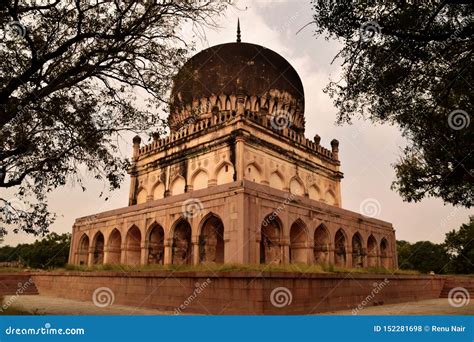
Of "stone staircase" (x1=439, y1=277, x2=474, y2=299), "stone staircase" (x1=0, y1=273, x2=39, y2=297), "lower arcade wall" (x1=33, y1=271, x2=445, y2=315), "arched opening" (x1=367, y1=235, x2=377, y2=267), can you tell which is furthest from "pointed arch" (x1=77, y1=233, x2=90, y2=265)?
"stone staircase" (x1=439, y1=277, x2=474, y2=299)

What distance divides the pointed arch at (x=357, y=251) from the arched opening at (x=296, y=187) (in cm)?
390

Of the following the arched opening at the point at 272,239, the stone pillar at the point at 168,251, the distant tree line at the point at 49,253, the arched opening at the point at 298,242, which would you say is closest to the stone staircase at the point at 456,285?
the arched opening at the point at 298,242

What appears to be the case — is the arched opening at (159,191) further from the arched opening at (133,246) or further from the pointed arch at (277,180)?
the pointed arch at (277,180)

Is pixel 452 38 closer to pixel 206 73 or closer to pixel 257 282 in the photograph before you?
pixel 257 282

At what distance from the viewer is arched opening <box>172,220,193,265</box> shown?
14.6 m

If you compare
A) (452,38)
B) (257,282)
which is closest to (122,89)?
(257,282)

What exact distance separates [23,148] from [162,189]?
13351 mm

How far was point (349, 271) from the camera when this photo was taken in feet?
36.5

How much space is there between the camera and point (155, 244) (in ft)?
51.0

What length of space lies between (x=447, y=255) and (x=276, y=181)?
24740mm

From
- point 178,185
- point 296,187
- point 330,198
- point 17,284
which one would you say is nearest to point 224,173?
point 178,185

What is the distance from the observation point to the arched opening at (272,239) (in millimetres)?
13434

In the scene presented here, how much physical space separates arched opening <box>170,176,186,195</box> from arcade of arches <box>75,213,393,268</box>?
3.79 metres

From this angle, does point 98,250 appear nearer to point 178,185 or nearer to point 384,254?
point 178,185
